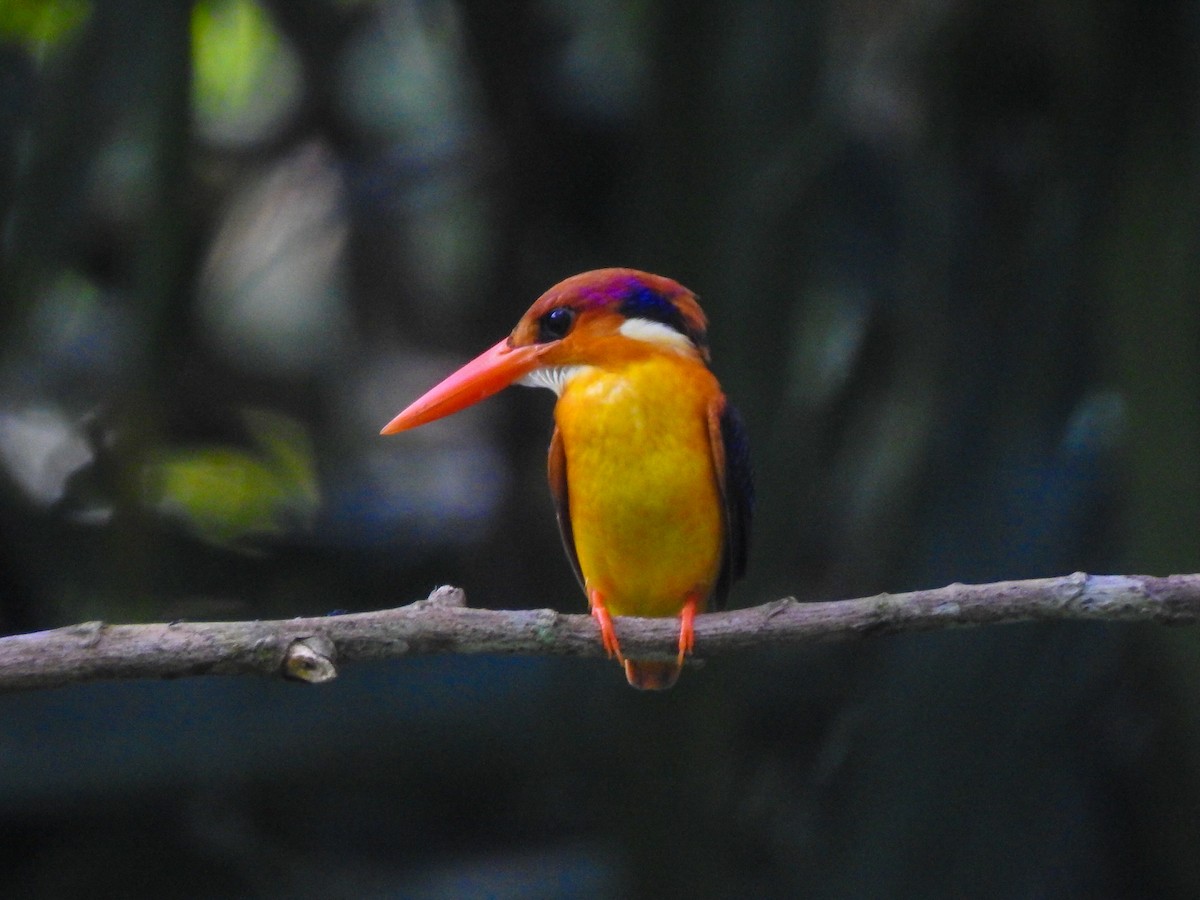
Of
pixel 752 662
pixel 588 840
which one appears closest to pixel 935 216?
pixel 752 662

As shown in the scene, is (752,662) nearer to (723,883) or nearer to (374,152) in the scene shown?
(723,883)

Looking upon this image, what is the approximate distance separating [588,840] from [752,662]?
606mm

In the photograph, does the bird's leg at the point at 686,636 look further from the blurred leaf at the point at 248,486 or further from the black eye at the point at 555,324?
the blurred leaf at the point at 248,486

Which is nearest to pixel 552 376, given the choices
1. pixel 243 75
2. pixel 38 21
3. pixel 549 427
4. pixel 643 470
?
pixel 643 470

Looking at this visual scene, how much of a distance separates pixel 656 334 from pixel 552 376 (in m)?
0.19

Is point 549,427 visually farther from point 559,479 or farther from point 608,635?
point 608,635


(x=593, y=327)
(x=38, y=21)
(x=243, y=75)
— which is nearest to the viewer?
(x=593, y=327)

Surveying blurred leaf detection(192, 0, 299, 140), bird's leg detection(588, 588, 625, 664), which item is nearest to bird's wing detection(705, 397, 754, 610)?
bird's leg detection(588, 588, 625, 664)

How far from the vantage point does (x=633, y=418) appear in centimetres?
246

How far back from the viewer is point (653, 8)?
3.01 m

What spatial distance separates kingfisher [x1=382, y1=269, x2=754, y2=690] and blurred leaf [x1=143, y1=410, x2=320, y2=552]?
1.54m

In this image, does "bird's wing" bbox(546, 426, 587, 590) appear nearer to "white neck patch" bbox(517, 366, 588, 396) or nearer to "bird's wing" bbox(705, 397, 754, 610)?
"white neck patch" bbox(517, 366, 588, 396)

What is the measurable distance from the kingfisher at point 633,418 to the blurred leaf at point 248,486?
5.05ft

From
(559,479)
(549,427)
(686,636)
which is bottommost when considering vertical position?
(549,427)
